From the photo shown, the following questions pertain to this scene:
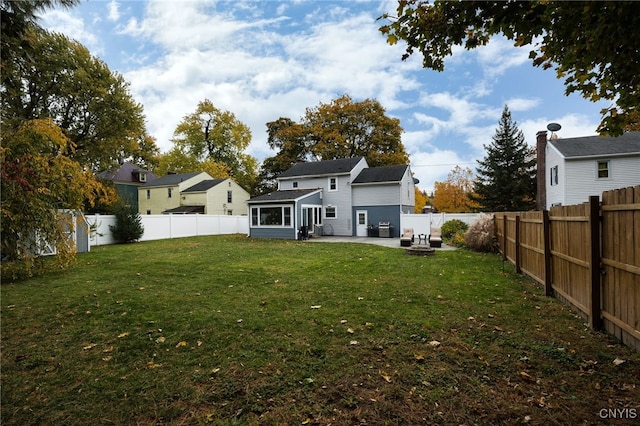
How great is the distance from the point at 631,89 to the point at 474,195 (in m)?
30.0

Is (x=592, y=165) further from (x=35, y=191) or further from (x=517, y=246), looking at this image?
(x=35, y=191)

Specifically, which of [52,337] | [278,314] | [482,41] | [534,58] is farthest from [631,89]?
[52,337]

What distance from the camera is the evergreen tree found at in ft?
91.1

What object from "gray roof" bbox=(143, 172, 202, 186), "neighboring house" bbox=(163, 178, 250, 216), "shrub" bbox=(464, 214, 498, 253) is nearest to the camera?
"shrub" bbox=(464, 214, 498, 253)

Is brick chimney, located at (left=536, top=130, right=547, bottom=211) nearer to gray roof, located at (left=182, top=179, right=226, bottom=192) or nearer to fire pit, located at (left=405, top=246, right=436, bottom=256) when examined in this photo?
fire pit, located at (left=405, top=246, right=436, bottom=256)

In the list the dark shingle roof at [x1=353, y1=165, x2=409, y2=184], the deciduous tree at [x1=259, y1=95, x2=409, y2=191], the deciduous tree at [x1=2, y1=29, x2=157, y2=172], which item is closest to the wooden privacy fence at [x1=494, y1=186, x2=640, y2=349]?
the dark shingle roof at [x1=353, y1=165, x2=409, y2=184]

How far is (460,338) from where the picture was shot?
3.95m

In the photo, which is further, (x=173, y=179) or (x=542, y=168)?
(x=173, y=179)

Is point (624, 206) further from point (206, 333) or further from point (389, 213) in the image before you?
point (389, 213)

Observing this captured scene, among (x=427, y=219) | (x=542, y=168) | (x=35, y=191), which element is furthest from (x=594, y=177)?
(x=35, y=191)

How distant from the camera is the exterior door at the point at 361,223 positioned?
23.6m

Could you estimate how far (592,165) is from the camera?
19.0 m

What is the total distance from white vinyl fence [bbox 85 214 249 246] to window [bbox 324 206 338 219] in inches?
323

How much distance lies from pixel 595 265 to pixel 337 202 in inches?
813
